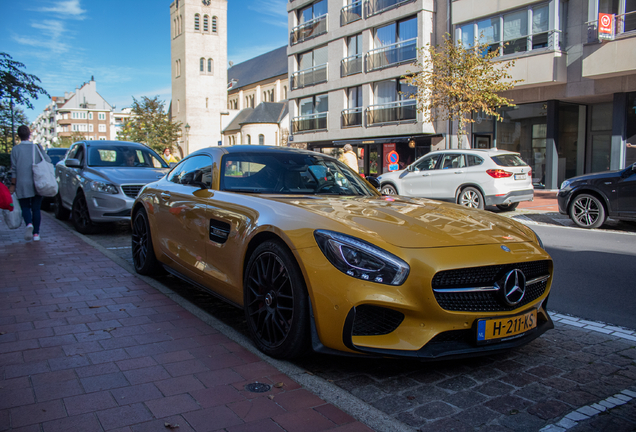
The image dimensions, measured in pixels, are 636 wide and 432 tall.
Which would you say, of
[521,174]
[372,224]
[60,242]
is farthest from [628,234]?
[60,242]

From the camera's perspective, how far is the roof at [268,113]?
201ft

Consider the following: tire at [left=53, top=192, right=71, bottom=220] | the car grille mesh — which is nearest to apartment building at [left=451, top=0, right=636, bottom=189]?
tire at [left=53, top=192, right=71, bottom=220]

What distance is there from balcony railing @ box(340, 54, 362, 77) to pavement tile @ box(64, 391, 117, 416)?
3017cm

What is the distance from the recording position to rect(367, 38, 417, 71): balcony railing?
90.6ft

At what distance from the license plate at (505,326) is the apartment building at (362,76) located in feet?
70.9

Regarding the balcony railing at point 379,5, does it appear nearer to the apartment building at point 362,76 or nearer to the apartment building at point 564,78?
the apartment building at point 362,76

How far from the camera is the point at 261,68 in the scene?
240 ft

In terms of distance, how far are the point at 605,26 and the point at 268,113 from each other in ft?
156

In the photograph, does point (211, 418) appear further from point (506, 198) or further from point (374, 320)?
point (506, 198)

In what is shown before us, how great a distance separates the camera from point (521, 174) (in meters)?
13.2

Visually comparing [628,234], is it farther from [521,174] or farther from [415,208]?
[415,208]

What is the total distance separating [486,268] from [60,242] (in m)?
7.35

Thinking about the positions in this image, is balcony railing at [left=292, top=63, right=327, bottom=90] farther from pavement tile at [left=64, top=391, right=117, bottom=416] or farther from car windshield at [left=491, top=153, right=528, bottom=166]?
pavement tile at [left=64, top=391, right=117, bottom=416]

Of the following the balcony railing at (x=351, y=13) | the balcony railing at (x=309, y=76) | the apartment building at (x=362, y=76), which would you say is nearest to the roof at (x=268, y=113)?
the apartment building at (x=362, y=76)
